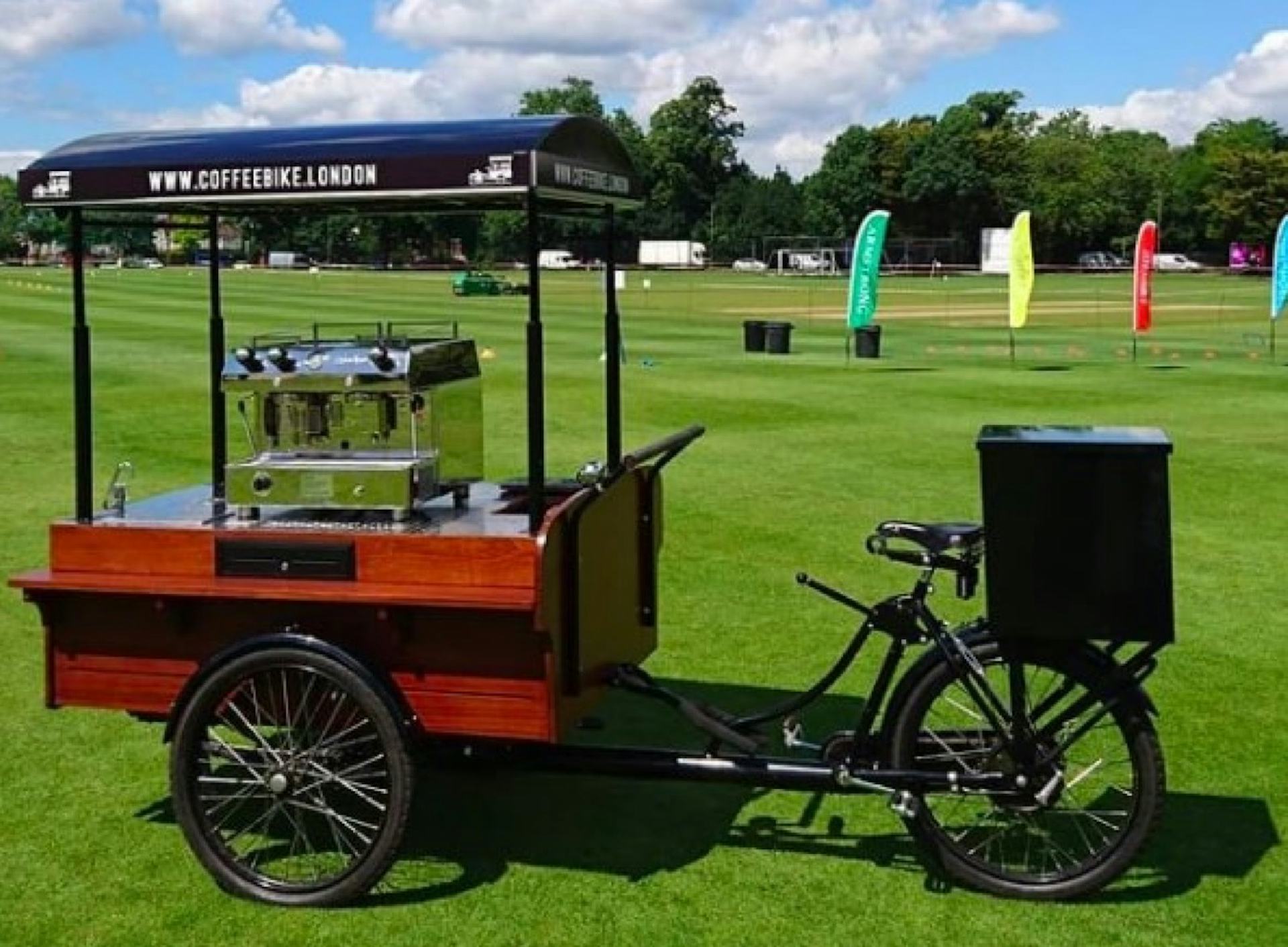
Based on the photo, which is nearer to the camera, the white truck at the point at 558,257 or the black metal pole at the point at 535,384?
the black metal pole at the point at 535,384

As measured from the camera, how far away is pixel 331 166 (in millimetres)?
4895

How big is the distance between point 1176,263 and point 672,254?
4144 cm

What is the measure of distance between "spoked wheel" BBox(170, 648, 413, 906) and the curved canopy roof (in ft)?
4.96

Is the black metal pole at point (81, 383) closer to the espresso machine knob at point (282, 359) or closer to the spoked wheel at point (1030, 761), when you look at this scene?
the espresso machine knob at point (282, 359)

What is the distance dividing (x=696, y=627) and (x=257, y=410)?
3.94 m

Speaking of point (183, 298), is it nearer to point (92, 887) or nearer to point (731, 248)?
point (92, 887)

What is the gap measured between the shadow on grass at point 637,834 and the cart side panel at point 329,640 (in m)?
0.52

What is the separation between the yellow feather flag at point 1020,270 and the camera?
96.0ft

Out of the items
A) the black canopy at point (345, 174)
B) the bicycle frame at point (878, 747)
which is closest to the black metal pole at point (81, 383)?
the black canopy at point (345, 174)

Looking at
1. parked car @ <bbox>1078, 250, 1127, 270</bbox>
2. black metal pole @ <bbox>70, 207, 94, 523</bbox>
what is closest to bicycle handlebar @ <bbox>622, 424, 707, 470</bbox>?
black metal pole @ <bbox>70, 207, 94, 523</bbox>

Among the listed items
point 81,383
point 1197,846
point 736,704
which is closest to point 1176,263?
point 736,704

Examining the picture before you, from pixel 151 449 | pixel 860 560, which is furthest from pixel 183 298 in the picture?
pixel 860 560

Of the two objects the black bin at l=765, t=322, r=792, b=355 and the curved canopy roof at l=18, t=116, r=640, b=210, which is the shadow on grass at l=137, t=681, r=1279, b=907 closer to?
the curved canopy roof at l=18, t=116, r=640, b=210

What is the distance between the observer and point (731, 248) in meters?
149
